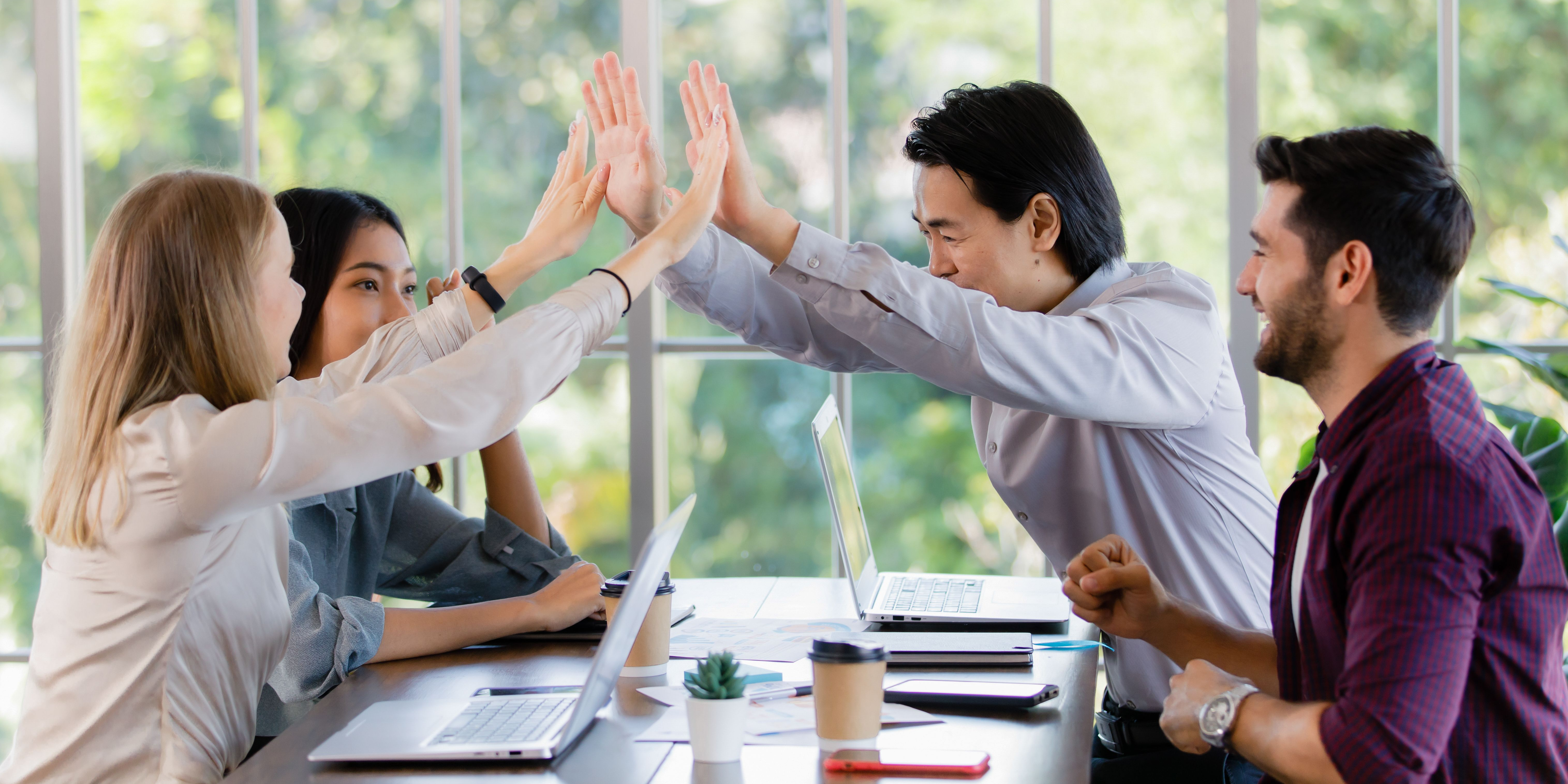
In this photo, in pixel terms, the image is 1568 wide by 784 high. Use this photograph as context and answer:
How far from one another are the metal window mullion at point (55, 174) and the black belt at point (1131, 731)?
3.28 m

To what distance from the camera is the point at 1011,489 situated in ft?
7.09

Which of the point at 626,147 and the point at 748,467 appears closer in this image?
the point at 626,147

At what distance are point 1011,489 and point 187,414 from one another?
1329 millimetres

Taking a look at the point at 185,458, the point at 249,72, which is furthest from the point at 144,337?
the point at 249,72

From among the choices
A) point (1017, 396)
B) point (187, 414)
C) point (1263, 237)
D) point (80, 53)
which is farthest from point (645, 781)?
point (80, 53)

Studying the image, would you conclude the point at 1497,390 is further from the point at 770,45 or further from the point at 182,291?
the point at 182,291

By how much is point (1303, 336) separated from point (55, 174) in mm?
3708

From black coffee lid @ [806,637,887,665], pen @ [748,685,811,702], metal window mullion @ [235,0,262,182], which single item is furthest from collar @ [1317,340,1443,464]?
metal window mullion @ [235,0,262,182]

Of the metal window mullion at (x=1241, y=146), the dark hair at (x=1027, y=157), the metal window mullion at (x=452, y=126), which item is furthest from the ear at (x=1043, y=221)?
the metal window mullion at (x=452, y=126)

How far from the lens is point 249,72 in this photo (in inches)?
147

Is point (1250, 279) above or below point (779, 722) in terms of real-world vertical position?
above

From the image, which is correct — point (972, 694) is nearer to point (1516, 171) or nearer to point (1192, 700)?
point (1192, 700)

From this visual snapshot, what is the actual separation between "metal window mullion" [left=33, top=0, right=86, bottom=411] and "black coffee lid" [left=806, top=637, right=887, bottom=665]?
10.8ft

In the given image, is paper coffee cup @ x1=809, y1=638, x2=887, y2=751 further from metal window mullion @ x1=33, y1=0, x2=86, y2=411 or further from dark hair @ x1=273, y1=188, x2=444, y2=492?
metal window mullion @ x1=33, y1=0, x2=86, y2=411
